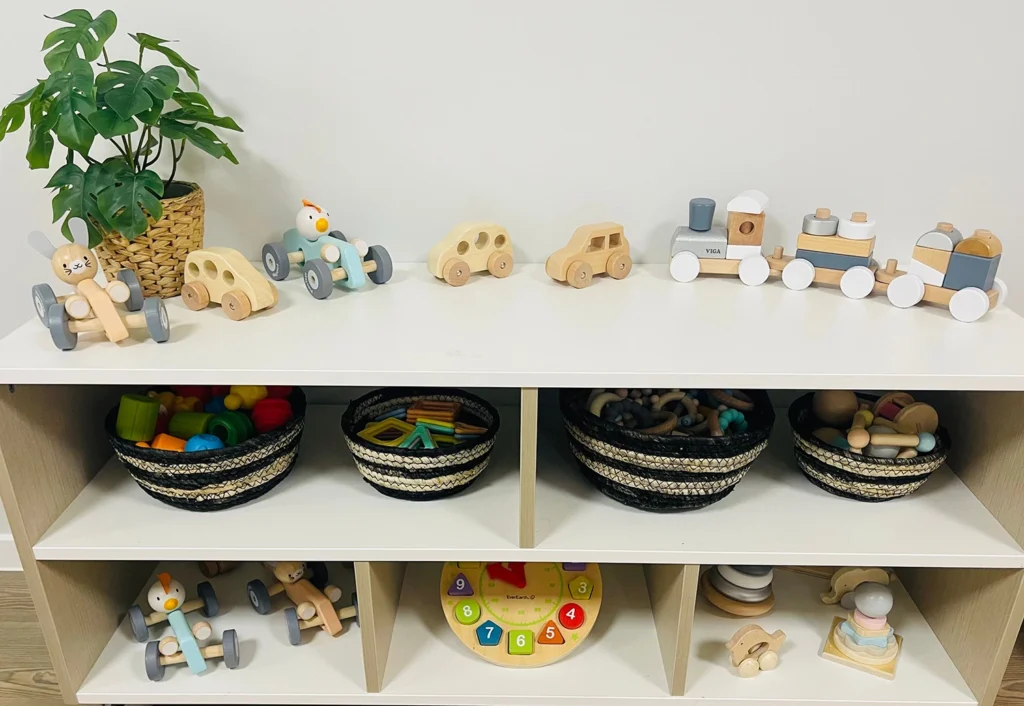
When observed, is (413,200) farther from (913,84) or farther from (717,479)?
(913,84)

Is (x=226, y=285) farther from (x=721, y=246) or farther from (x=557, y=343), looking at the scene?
(x=721, y=246)

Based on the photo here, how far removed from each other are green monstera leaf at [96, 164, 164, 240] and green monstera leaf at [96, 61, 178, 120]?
8cm

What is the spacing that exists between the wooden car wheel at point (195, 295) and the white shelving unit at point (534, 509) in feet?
0.09

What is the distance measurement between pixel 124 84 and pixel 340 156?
32 centimetres

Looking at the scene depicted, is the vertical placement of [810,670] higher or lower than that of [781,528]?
lower

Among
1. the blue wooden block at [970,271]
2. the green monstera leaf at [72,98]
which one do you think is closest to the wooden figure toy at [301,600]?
the green monstera leaf at [72,98]

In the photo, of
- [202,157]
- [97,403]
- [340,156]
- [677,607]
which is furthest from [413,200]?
[677,607]

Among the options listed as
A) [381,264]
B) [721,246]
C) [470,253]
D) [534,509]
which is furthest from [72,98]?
[721,246]

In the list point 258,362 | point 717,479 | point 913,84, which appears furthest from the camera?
point 913,84

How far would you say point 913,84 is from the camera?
1.20 m

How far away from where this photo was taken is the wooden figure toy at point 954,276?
1076mm

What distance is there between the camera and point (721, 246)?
1212mm

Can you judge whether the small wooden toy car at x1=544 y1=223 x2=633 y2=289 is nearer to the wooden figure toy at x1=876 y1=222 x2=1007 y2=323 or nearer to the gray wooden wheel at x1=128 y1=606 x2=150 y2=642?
the wooden figure toy at x1=876 y1=222 x2=1007 y2=323

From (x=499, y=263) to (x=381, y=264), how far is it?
17 centimetres
